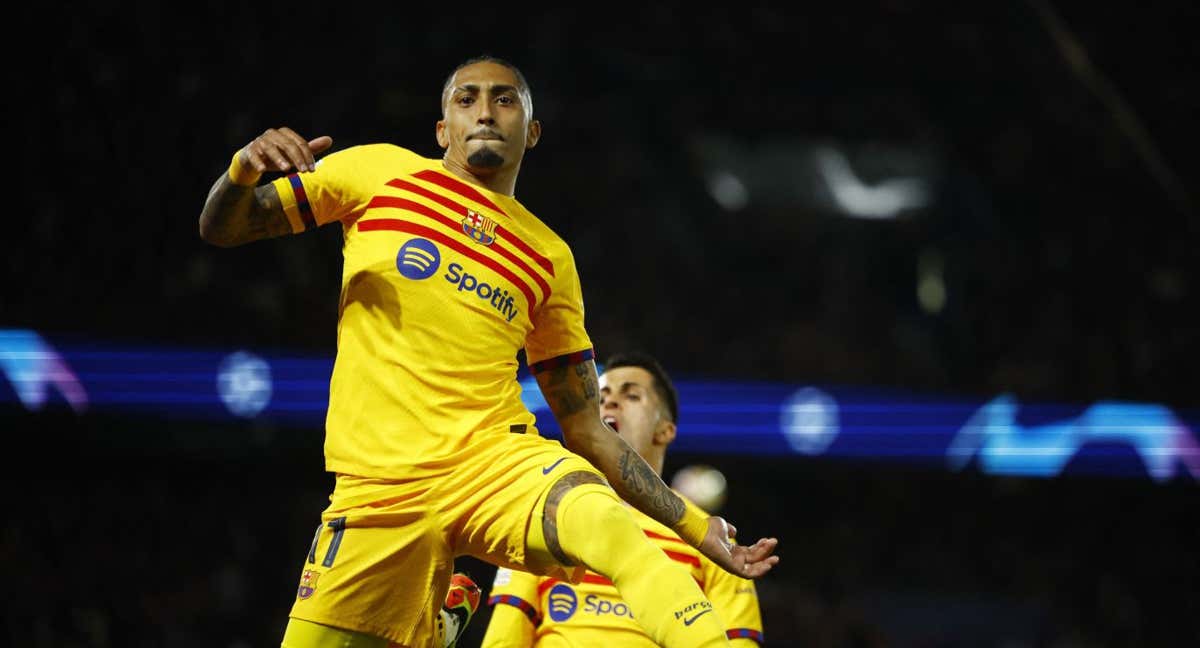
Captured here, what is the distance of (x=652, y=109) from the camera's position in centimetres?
1244

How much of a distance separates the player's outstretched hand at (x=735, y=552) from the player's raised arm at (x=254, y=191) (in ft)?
4.58

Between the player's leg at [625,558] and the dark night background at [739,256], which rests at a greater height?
the dark night background at [739,256]

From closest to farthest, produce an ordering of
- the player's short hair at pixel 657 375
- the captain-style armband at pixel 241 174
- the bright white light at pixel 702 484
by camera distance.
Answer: the captain-style armband at pixel 241 174, the player's short hair at pixel 657 375, the bright white light at pixel 702 484

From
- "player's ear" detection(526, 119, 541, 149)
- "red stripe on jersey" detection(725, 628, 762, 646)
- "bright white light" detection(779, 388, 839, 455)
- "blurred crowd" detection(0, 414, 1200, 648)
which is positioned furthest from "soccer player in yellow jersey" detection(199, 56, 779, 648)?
"bright white light" detection(779, 388, 839, 455)

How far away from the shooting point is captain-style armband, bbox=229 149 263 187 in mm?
3158

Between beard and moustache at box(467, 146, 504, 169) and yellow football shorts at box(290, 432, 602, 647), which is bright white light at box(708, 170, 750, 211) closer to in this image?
beard and moustache at box(467, 146, 504, 169)

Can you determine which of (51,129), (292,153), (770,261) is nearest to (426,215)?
(292,153)

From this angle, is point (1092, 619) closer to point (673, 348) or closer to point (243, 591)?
point (673, 348)

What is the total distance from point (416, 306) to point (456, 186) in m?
0.38

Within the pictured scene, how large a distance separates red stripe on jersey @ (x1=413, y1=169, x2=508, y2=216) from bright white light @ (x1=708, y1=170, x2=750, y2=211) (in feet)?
30.0

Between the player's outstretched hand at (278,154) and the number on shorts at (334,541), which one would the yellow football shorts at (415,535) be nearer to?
the number on shorts at (334,541)

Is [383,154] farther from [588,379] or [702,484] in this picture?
[702,484]

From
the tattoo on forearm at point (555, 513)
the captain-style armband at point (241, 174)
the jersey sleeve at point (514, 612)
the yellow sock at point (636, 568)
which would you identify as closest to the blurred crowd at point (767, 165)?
the jersey sleeve at point (514, 612)

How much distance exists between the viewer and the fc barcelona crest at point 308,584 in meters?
3.20
